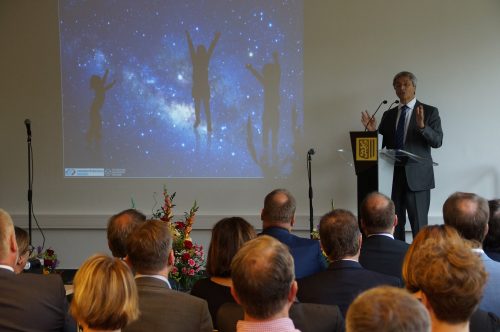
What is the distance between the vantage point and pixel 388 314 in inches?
45.3

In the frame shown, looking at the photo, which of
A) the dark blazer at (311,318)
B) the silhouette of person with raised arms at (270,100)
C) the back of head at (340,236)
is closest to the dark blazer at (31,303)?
the dark blazer at (311,318)

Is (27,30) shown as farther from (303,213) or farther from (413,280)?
(413,280)

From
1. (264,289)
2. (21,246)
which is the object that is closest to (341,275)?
(264,289)

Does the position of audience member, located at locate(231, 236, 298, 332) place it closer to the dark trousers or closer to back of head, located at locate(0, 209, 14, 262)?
back of head, located at locate(0, 209, 14, 262)

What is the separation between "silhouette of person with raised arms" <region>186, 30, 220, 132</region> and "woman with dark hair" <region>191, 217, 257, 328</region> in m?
3.93

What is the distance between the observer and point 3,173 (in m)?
6.72

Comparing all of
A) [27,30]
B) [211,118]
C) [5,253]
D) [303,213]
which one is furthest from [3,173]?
[5,253]

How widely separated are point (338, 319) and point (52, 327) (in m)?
1.09

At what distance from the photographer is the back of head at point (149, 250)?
89.4 inches

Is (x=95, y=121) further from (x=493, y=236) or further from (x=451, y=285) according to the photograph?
(x=451, y=285)

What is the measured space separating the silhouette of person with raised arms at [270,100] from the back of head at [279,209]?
288 centimetres

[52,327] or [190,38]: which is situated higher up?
[190,38]

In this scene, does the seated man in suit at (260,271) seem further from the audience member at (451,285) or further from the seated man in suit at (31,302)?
the seated man in suit at (31,302)

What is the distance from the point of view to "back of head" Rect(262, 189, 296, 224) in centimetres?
347
